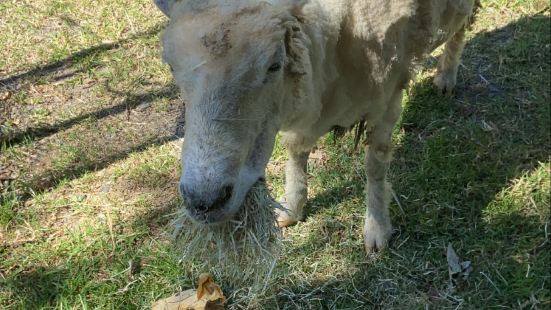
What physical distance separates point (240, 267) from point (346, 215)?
152 centimetres

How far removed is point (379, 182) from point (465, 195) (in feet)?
2.65

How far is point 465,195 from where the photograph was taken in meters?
4.02

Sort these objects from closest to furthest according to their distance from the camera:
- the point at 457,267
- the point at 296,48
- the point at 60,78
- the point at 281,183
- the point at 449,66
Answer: the point at 296,48, the point at 457,267, the point at 281,183, the point at 449,66, the point at 60,78

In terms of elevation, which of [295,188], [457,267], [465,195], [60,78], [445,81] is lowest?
[457,267]

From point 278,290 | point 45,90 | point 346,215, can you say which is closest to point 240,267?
point 278,290

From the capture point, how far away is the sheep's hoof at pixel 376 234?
3.70 meters

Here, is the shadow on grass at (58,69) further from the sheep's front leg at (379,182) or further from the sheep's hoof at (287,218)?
the sheep's front leg at (379,182)

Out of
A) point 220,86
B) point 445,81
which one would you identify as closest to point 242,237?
point 220,86

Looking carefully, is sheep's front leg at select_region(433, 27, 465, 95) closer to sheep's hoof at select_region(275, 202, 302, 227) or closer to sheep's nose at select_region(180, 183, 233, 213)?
sheep's hoof at select_region(275, 202, 302, 227)

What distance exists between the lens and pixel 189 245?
251 cm

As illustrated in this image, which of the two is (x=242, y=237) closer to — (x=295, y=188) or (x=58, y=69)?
(x=295, y=188)

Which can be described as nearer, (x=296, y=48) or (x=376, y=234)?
(x=296, y=48)

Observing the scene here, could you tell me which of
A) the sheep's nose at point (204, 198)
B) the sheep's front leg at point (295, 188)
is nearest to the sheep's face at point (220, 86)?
the sheep's nose at point (204, 198)

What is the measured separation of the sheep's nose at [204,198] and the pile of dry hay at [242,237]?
0.31 meters
